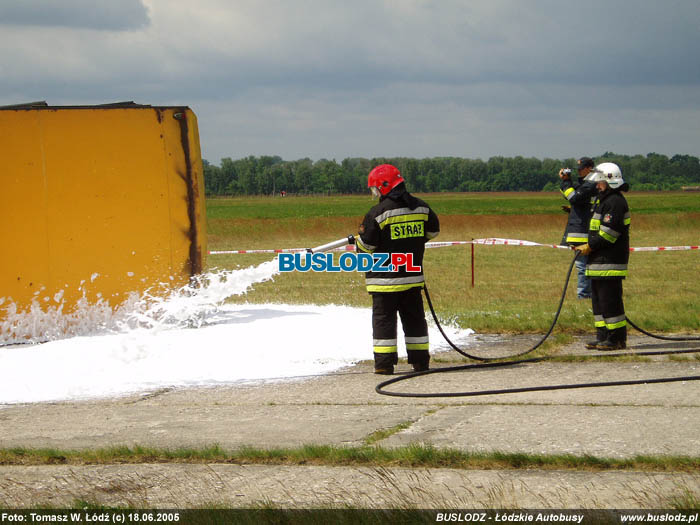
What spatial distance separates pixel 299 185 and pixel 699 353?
138m

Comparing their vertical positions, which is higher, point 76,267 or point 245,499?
point 76,267

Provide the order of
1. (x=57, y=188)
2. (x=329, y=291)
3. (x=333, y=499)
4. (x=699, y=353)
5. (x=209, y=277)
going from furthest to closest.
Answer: (x=329, y=291)
(x=209, y=277)
(x=57, y=188)
(x=699, y=353)
(x=333, y=499)

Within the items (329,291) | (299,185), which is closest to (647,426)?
(329,291)

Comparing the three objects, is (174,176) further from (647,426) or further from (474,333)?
(647,426)

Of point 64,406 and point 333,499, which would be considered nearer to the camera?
point 333,499

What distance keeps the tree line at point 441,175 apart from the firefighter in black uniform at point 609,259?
128 m

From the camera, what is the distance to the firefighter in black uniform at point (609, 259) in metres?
8.45

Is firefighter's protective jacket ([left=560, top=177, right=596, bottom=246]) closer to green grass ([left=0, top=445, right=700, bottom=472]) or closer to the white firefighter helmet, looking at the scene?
the white firefighter helmet

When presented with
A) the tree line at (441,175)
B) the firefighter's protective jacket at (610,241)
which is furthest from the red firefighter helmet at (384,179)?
the tree line at (441,175)

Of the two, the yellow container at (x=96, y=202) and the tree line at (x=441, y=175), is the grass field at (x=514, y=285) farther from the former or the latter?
the tree line at (x=441, y=175)

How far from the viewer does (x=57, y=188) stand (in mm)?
9234

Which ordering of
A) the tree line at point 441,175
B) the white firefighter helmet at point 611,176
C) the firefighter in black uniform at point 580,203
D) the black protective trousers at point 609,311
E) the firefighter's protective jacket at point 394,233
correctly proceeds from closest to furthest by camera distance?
the firefighter's protective jacket at point 394,233 → the black protective trousers at point 609,311 → the white firefighter helmet at point 611,176 → the firefighter in black uniform at point 580,203 → the tree line at point 441,175

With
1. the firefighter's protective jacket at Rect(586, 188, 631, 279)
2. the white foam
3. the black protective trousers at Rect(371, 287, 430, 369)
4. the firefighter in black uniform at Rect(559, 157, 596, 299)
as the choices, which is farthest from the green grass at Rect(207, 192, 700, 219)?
the black protective trousers at Rect(371, 287, 430, 369)

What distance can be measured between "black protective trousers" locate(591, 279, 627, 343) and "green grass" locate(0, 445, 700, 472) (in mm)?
4089
